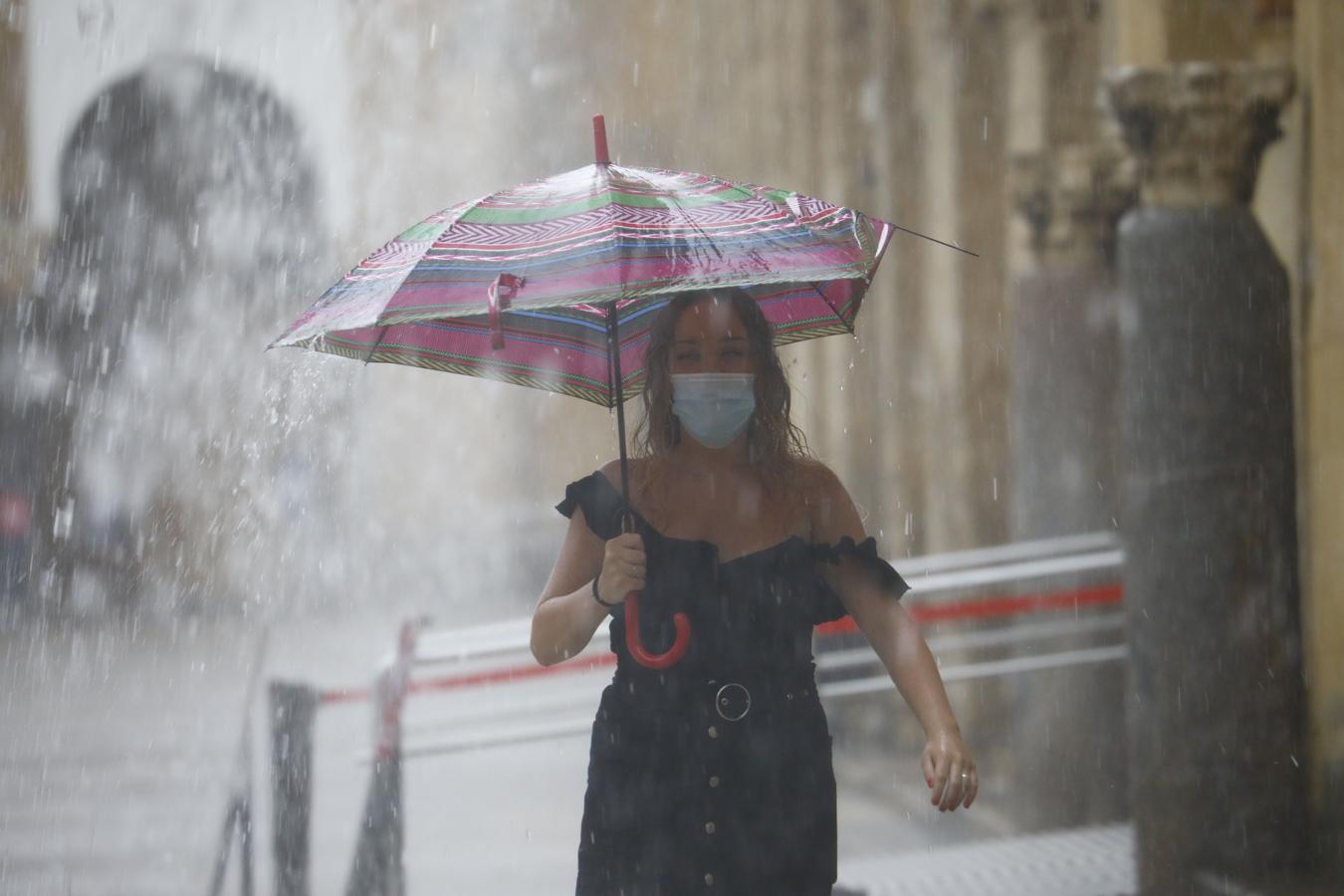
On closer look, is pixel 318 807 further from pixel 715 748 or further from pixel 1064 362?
pixel 715 748

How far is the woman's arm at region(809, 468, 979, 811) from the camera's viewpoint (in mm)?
2883

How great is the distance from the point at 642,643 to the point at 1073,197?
17.9 feet

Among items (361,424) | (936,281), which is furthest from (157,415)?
(936,281)

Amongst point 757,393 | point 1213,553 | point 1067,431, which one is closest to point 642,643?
point 757,393

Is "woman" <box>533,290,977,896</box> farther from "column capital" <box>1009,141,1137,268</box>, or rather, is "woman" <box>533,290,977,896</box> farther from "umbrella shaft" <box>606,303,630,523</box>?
"column capital" <box>1009,141,1137,268</box>

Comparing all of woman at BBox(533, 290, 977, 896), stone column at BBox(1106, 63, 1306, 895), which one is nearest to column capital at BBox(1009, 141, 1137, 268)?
stone column at BBox(1106, 63, 1306, 895)

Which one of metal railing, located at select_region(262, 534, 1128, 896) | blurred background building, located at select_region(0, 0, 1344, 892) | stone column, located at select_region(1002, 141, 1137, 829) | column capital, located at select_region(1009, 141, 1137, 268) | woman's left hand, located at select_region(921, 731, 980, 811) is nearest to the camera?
woman's left hand, located at select_region(921, 731, 980, 811)

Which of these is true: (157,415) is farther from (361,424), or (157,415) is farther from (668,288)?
(668,288)

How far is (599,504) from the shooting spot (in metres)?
3.09

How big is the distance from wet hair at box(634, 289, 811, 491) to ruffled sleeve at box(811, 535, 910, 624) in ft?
0.53

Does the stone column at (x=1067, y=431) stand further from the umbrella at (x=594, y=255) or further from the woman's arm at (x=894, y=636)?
the woman's arm at (x=894, y=636)

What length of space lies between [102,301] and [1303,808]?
33217mm

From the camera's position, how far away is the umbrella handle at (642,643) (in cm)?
293

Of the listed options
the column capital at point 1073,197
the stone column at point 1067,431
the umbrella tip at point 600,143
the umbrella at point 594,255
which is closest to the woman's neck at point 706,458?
the umbrella at point 594,255
